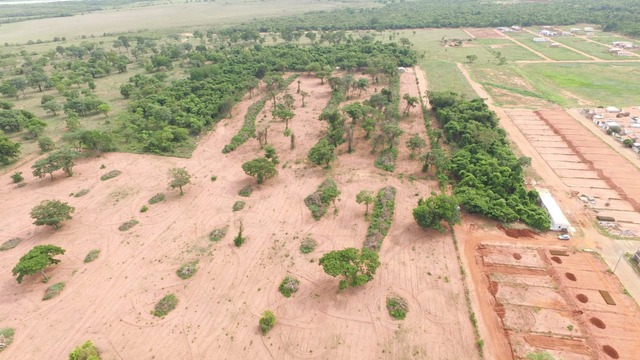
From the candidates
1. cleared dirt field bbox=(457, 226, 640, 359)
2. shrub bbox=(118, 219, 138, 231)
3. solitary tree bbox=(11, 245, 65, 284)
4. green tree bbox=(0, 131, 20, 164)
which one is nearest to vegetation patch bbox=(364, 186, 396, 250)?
cleared dirt field bbox=(457, 226, 640, 359)

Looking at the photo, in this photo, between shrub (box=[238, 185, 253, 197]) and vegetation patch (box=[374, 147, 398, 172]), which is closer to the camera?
shrub (box=[238, 185, 253, 197])

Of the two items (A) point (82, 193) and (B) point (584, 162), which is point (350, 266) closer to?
(A) point (82, 193)

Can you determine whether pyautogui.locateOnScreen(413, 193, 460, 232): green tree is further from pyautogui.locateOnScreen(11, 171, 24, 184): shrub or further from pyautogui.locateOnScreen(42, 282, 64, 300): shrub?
pyautogui.locateOnScreen(11, 171, 24, 184): shrub

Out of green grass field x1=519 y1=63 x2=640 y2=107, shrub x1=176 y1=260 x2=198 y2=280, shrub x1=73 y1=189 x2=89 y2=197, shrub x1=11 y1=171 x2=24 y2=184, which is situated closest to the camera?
shrub x1=176 y1=260 x2=198 y2=280

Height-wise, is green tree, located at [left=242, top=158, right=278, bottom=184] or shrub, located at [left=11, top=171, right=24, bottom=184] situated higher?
green tree, located at [left=242, top=158, right=278, bottom=184]

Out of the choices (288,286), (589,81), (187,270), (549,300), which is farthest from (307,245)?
(589,81)

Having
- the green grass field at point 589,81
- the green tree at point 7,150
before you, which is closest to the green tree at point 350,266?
the green tree at point 7,150
